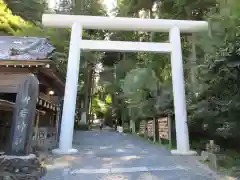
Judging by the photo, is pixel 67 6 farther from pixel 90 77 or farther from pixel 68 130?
pixel 68 130

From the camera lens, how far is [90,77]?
27.7 meters

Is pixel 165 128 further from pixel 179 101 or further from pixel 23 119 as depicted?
pixel 23 119

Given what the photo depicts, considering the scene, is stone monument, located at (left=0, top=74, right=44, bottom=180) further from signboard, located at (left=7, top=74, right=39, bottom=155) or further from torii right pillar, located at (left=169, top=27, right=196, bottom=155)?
torii right pillar, located at (left=169, top=27, right=196, bottom=155)

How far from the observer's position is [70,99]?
942cm

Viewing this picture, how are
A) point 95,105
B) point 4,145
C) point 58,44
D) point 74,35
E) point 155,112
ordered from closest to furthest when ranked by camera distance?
point 4,145 < point 74,35 < point 155,112 < point 58,44 < point 95,105

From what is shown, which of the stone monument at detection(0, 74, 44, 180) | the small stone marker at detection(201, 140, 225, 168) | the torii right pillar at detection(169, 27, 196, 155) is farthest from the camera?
the torii right pillar at detection(169, 27, 196, 155)

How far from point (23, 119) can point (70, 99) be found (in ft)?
12.0

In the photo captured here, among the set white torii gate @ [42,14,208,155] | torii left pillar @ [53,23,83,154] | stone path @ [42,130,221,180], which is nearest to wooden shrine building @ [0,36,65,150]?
torii left pillar @ [53,23,83,154]

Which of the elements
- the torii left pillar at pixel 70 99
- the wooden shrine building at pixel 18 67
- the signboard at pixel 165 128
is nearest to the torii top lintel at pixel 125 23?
the torii left pillar at pixel 70 99

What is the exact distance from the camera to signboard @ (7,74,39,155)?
5598 millimetres

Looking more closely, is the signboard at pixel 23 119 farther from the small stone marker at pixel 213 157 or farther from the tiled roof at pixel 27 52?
the small stone marker at pixel 213 157

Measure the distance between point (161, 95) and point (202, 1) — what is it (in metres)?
4.82

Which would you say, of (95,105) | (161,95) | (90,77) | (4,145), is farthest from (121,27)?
(95,105)

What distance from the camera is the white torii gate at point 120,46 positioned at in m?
9.36
